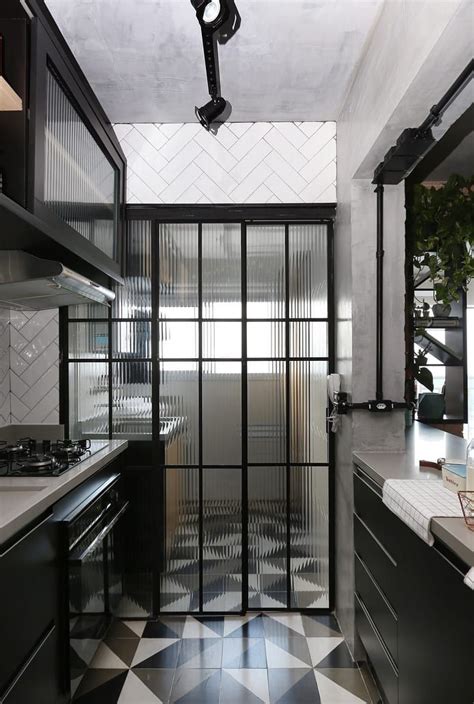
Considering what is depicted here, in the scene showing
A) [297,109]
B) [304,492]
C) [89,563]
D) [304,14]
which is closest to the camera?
[304,14]

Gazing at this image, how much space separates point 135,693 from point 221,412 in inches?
55.0

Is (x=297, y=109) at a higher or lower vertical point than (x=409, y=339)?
higher

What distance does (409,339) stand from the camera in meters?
2.63

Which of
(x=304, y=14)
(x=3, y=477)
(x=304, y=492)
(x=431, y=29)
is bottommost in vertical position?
→ (x=304, y=492)

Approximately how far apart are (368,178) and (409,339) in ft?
2.68

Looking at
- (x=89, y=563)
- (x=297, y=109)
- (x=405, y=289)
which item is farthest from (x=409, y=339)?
(x=89, y=563)

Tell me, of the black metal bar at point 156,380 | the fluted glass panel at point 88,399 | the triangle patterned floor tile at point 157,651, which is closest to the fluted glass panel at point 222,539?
the black metal bar at point 156,380

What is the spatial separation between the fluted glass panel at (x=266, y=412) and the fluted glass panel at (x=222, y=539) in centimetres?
19

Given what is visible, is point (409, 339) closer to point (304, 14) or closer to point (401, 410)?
point (401, 410)

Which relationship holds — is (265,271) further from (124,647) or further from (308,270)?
(124,647)

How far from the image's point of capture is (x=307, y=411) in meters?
3.01

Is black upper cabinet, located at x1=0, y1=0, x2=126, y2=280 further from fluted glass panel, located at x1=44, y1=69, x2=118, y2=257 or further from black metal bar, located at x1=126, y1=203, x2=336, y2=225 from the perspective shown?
black metal bar, located at x1=126, y1=203, x2=336, y2=225

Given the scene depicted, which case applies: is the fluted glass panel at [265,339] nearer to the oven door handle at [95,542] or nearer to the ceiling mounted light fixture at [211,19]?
the oven door handle at [95,542]

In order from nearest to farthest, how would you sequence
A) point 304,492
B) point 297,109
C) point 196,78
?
1. point 196,78
2. point 297,109
3. point 304,492
